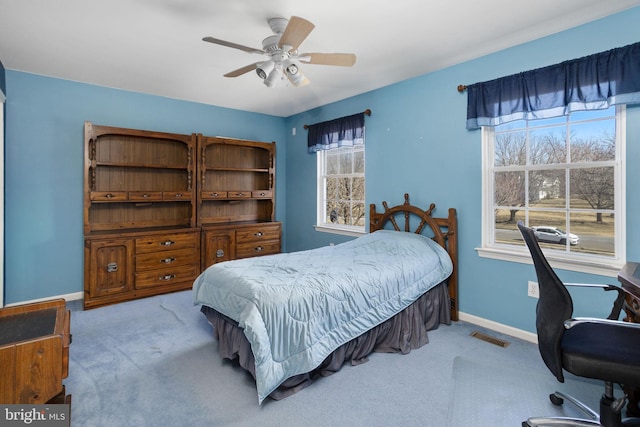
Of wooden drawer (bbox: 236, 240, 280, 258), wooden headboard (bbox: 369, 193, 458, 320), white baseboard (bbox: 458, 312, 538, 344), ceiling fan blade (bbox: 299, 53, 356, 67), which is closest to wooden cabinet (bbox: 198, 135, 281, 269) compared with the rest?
wooden drawer (bbox: 236, 240, 280, 258)

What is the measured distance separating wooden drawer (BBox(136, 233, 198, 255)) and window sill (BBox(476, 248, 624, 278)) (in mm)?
3241

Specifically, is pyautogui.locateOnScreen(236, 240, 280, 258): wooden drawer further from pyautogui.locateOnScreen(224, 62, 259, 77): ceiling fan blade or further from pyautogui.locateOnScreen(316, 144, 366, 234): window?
pyautogui.locateOnScreen(224, 62, 259, 77): ceiling fan blade

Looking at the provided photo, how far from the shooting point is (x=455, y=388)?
205 cm

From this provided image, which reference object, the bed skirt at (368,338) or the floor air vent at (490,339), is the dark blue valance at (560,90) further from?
the floor air vent at (490,339)

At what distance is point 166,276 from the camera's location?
3.88m

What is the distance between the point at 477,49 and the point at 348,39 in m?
1.16

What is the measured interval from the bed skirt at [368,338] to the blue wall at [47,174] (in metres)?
2.24

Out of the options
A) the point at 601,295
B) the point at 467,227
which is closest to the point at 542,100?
the point at 467,227

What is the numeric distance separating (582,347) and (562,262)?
1322 mm

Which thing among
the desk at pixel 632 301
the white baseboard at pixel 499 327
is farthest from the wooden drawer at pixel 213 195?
the desk at pixel 632 301

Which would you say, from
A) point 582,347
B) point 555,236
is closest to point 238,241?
point 555,236

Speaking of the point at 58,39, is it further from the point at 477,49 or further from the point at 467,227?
the point at 467,227

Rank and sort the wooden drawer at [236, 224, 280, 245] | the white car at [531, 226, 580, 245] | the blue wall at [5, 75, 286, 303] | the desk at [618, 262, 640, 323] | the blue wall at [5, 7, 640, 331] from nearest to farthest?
the desk at [618, 262, 640, 323]
the white car at [531, 226, 580, 245]
the blue wall at [5, 7, 640, 331]
the blue wall at [5, 75, 286, 303]
the wooden drawer at [236, 224, 280, 245]

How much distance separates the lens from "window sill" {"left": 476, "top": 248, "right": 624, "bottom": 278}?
2309mm
